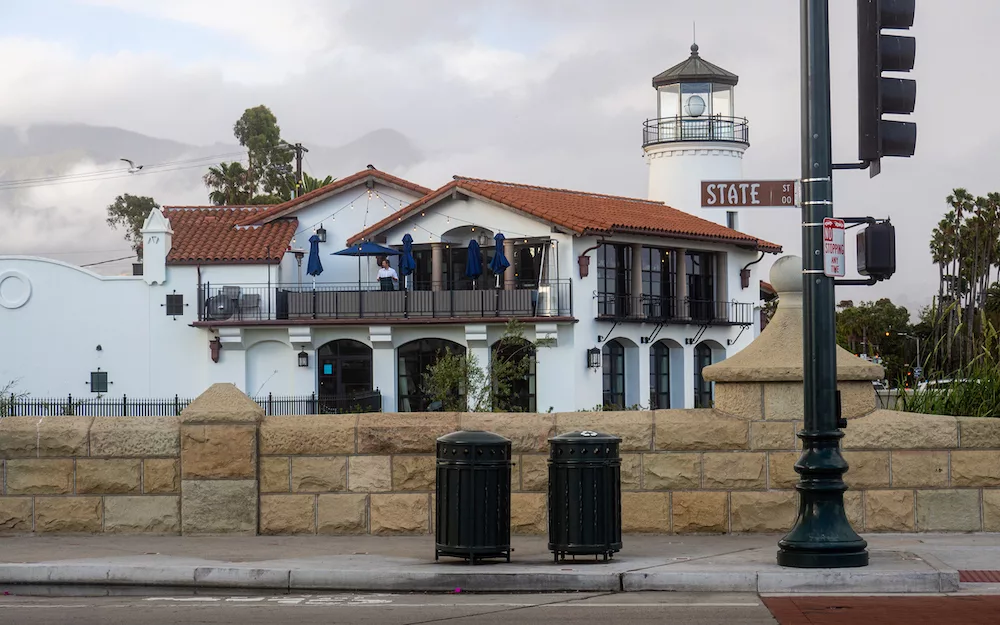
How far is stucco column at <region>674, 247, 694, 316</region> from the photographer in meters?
48.2

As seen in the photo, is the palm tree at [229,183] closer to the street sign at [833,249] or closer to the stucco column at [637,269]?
the stucco column at [637,269]

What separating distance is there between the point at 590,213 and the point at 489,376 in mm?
8558

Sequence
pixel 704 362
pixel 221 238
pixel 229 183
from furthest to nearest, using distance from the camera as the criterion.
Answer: pixel 229 183, pixel 221 238, pixel 704 362

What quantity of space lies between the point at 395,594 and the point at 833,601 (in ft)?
11.5

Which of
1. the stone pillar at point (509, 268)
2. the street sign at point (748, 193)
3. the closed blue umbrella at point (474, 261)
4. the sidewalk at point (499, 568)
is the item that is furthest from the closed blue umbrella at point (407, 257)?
the street sign at point (748, 193)

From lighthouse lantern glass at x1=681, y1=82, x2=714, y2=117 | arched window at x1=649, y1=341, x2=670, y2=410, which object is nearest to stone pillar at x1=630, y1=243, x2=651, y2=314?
arched window at x1=649, y1=341, x2=670, y2=410

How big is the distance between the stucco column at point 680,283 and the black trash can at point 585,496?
36844mm

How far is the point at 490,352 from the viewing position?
46.0m

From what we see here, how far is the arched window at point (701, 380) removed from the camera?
47.7 meters

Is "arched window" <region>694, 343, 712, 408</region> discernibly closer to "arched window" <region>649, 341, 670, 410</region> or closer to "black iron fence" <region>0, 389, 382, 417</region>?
"arched window" <region>649, 341, 670, 410</region>

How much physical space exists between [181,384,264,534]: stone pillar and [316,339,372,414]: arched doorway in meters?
33.3

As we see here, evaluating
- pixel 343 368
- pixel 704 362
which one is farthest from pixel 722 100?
pixel 343 368

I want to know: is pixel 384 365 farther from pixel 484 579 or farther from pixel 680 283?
pixel 484 579

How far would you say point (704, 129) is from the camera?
53750mm
